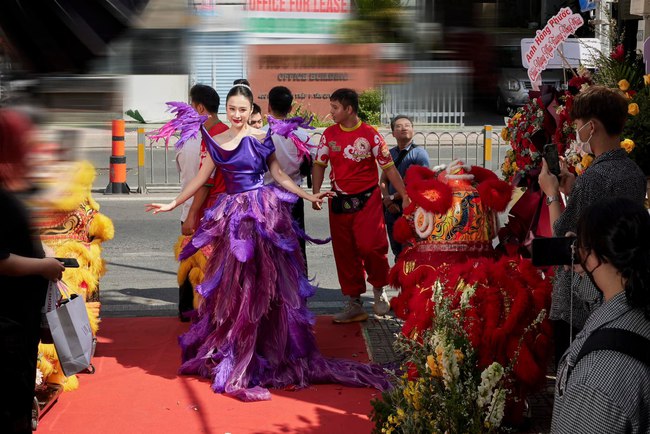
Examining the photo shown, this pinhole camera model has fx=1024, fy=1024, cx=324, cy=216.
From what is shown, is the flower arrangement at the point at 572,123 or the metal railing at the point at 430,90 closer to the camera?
the metal railing at the point at 430,90

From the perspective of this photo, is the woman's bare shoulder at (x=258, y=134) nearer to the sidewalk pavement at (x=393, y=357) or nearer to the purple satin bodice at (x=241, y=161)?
the purple satin bodice at (x=241, y=161)

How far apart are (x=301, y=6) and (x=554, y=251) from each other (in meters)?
2.16

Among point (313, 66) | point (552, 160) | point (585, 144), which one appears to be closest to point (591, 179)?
point (552, 160)

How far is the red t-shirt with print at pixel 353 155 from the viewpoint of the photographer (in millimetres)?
6508

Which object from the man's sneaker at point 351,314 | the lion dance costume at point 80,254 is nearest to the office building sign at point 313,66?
the lion dance costume at point 80,254

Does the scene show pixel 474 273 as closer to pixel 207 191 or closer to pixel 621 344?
pixel 621 344

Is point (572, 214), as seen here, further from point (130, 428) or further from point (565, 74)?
point (130, 428)

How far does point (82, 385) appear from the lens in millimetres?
5520

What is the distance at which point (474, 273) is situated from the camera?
441 cm

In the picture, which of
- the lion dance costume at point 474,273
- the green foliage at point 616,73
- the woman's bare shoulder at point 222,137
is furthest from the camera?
the woman's bare shoulder at point 222,137

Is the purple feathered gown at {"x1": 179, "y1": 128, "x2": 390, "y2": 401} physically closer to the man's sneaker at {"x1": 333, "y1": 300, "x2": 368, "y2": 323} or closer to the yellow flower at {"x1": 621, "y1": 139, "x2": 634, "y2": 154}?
the man's sneaker at {"x1": 333, "y1": 300, "x2": 368, "y2": 323}

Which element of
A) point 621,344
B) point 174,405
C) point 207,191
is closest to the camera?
point 621,344

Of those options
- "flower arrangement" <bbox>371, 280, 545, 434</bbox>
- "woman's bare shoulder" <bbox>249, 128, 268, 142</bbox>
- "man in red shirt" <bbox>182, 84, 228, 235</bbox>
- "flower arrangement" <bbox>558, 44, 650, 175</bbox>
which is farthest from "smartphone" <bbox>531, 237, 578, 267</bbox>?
"man in red shirt" <bbox>182, 84, 228, 235</bbox>

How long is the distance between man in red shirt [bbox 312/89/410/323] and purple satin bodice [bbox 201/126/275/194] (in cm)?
98
